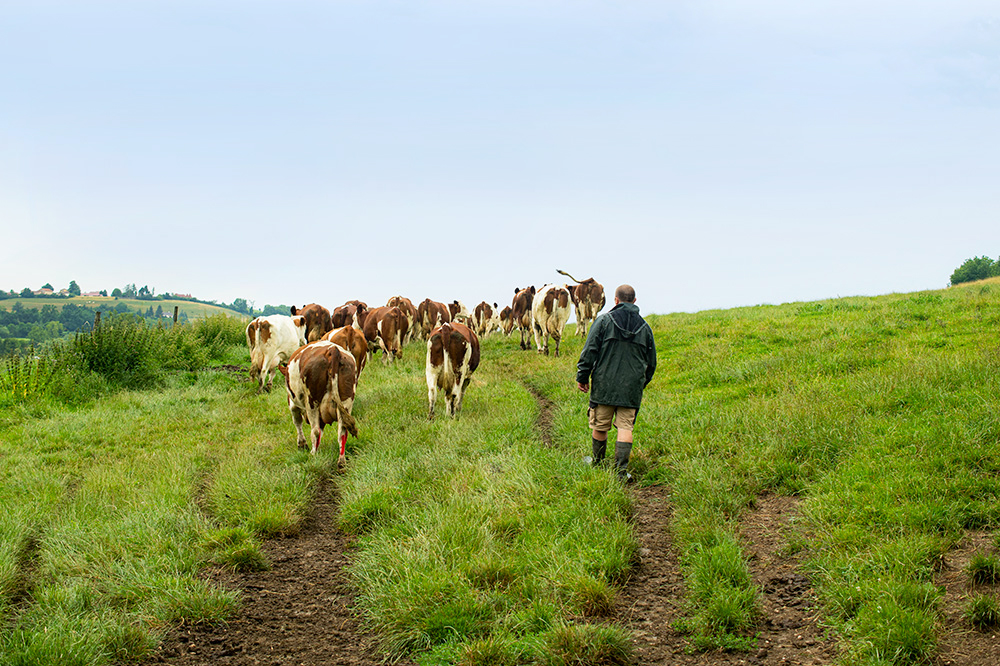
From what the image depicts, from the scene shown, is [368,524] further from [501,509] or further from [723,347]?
[723,347]

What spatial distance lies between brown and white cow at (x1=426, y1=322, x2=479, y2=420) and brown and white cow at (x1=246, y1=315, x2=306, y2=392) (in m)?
6.16

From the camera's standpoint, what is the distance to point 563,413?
412 inches

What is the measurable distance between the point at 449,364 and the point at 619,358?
4459 mm

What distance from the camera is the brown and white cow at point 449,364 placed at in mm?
11250

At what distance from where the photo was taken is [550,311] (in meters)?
19.3

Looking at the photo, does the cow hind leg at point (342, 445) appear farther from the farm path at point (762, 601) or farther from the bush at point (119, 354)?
the bush at point (119, 354)

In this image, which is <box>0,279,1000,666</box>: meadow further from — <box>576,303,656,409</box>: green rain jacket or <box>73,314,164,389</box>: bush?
<box>73,314,164,389</box>: bush

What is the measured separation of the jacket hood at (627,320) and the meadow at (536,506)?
1.58 meters

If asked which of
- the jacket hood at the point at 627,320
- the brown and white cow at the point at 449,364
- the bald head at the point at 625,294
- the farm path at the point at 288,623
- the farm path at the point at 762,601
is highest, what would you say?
the bald head at the point at 625,294

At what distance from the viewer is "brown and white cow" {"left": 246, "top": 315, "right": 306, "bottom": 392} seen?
15.7 meters

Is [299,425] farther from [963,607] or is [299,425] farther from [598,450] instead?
[963,607]

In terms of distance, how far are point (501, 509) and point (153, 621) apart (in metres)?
3.06

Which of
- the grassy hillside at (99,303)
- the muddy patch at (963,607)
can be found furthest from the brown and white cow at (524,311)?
the grassy hillside at (99,303)

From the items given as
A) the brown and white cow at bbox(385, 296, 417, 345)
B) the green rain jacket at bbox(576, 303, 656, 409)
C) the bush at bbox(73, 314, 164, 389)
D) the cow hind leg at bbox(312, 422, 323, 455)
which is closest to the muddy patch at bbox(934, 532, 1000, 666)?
the green rain jacket at bbox(576, 303, 656, 409)
